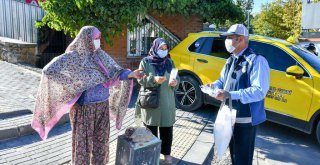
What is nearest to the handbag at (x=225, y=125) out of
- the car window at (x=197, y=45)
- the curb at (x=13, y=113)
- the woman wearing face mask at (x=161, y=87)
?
the woman wearing face mask at (x=161, y=87)

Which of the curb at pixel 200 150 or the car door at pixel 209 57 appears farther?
the car door at pixel 209 57

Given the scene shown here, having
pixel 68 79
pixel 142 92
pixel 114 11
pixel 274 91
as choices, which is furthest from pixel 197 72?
pixel 68 79

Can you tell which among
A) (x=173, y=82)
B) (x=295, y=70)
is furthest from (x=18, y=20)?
(x=295, y=70)

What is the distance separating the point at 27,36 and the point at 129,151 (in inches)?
337

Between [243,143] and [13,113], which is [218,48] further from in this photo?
[13,113]

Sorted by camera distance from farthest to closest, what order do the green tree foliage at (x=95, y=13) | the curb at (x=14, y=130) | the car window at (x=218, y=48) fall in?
the car window at (x=218, y=48) < the green tree foliage at (x=95, y=13) < the curb at (x=14, y=130)

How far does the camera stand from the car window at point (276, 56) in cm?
543

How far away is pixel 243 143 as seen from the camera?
3051 mm

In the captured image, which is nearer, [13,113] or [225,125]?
[225,125]

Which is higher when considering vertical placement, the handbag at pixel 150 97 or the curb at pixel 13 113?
the handbag at pixel 150 97

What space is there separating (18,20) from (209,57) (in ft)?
23.8

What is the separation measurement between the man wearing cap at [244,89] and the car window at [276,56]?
108 inches

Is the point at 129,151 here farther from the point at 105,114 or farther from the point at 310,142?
the point at 310,142

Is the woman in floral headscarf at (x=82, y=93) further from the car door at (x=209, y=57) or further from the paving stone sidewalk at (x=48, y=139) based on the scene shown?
the car door at (x=209, y=57)
